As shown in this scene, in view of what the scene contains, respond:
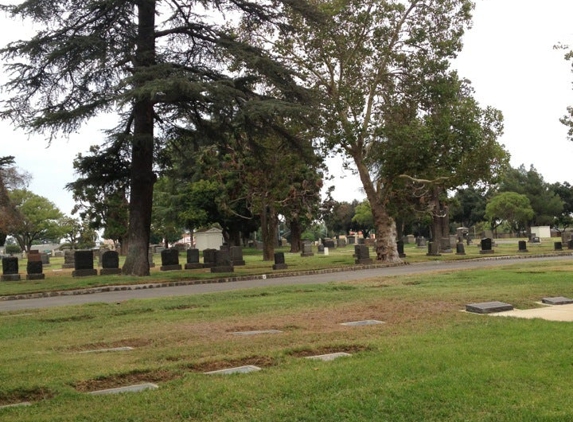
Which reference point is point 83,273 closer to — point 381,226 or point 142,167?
point 142,167

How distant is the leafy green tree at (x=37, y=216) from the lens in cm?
8450

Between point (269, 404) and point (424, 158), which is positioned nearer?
point (269, 404)

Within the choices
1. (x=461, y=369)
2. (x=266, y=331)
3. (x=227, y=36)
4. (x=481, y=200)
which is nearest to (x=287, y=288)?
(x=266, y=331)

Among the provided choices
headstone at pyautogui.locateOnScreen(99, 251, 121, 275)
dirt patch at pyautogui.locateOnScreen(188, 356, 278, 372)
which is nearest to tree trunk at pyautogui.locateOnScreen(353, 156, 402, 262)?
headstone at pyautogui.locateOnScreen(99, 251, 121, 275)

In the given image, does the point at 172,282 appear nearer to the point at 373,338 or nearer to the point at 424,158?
the point at 424,158

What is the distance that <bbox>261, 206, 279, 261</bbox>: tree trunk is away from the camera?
1688 inches

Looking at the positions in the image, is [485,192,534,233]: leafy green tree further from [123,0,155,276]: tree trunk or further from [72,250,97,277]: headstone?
[72,250,97,277]: headstone

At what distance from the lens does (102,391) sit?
5.81 m

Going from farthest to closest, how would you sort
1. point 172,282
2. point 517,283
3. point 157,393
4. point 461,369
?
1. point 172,282
2. point 517,283
3. point 461,369
4. point 157,393

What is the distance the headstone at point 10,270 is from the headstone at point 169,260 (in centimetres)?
747

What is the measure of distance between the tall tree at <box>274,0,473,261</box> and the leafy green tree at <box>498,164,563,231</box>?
60.8 metres

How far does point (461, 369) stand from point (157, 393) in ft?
9.59

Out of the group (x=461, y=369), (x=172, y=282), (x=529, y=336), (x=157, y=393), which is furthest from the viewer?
(x=172, y=282)

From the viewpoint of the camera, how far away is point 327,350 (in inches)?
302
